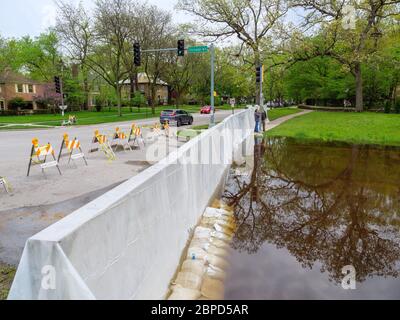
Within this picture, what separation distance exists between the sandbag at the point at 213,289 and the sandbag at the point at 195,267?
155mm

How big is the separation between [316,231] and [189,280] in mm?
3166

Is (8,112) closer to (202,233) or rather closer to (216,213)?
(216,213)

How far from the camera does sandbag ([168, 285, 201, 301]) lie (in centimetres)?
461

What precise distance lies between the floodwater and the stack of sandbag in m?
0.18

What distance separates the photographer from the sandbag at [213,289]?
488cm

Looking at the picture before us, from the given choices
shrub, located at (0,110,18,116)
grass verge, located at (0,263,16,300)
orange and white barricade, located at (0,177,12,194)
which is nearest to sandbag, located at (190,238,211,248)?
grass verge, located at (0,263,16,300)

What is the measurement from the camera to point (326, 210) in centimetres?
835

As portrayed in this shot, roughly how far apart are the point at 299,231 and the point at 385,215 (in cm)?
231

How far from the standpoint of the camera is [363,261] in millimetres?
5914

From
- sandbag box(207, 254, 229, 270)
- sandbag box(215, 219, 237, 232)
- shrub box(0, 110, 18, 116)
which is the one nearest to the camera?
sandbag box(207, 254, 229, 270)

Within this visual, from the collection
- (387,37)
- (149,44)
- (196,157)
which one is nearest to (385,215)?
(196,157)

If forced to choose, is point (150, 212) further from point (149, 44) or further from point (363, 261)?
point (149, 44)

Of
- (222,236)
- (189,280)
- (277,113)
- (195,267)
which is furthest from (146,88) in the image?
(189,280)

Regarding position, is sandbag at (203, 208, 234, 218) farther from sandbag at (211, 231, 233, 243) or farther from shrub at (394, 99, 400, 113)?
shrub at (394, 99, 400, 113)
